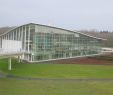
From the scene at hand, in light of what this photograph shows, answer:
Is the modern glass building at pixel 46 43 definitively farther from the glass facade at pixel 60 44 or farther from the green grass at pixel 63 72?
the green grass at pixel 63 72

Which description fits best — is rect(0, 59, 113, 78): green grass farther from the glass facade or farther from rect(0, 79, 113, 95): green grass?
the glass facade

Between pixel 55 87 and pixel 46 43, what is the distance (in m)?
21.1

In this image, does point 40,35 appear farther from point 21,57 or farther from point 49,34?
point 21,57

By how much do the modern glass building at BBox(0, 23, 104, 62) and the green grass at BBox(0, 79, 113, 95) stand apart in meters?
16.9

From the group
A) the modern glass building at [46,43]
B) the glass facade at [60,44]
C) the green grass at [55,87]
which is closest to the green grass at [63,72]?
the green grass at [55,87]

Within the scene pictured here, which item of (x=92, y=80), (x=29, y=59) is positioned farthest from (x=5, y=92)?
(x=29, y=59)

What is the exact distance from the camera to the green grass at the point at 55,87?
1906cm

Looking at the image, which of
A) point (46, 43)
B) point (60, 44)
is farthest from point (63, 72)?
point (60, 44)

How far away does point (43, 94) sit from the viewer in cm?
1836

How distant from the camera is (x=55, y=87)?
20.9 m

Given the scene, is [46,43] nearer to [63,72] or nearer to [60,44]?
[60,44]

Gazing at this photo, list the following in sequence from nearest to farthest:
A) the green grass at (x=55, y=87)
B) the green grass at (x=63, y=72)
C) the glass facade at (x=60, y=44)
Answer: the green grass at (x=55, y=87) → the green grass at (x=63, y=72) → the glass facade at (x=60, y=44)

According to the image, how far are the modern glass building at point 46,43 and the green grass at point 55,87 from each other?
55.4 feet

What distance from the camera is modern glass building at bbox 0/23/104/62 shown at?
4069cm
